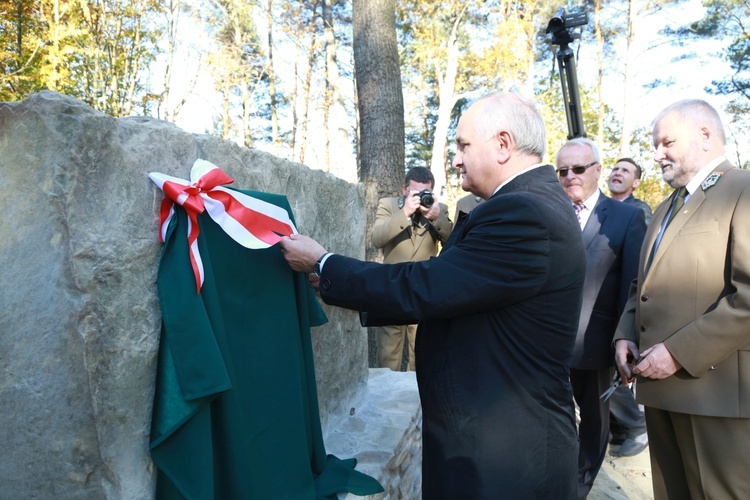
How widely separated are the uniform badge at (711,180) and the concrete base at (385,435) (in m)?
1.65

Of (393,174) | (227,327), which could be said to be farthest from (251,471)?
(393,174)

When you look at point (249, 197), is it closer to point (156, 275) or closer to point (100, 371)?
point (156, 275)

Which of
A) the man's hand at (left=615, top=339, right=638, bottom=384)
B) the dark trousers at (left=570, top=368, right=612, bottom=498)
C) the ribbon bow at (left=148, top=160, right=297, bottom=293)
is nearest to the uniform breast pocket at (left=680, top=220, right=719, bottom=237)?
the man's hand at (left=615, top=339, right=638, bottom=384)

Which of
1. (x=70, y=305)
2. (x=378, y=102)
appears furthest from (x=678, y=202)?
(x=378, y=102)

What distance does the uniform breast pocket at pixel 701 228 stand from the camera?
2.08 metres

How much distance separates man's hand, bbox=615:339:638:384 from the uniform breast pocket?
0.55 m

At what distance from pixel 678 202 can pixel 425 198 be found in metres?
1.79

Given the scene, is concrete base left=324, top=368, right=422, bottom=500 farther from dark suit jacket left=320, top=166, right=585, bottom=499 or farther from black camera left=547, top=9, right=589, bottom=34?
black camera left=547, top=9, right=589, bottom=34

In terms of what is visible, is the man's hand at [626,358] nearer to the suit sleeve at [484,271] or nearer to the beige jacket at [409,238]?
the suit sleeve at [484,271]

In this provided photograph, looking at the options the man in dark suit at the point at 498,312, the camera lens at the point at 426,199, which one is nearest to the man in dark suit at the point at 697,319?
the man in dark suit at the point at 498,312

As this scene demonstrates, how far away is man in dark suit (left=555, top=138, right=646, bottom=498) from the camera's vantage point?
309cm

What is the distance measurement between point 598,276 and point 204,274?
2.25 metres

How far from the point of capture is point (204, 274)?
1.66 meters

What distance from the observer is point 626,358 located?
2.43 m
